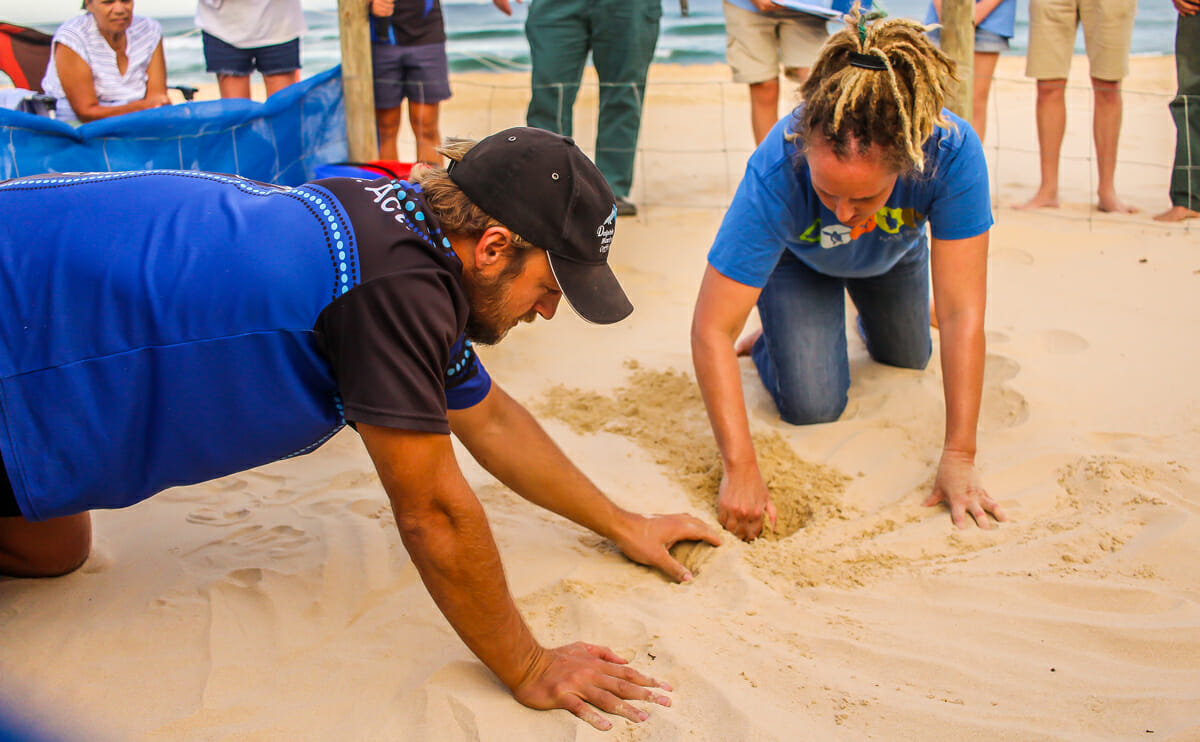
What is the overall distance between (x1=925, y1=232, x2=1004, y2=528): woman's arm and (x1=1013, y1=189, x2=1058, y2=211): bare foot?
276cm

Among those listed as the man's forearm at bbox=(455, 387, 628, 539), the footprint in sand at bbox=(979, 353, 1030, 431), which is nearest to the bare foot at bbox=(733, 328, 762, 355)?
the footprint in sand at bbox=(979, 353, 1030, 431)

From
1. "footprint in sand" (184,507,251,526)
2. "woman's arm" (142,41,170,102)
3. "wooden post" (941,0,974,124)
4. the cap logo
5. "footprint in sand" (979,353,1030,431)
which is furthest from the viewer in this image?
"woman's arm" (142,41,170,102)

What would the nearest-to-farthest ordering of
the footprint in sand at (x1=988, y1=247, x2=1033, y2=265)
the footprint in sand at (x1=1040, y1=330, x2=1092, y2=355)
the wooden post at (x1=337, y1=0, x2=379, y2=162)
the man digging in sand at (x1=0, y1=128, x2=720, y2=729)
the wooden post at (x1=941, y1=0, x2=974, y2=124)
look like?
the man digging in sand at (x1=0, y1=128, x2=720, y2=729) → the footprint in sand at (x1=1040, y1=330, x2=1092, y2=355) → the wooden post at (x1=941, y1=0, x2=974, y2=124) → the wooden post at (x1=337, y1=0, x2=379, y2=162) → the footprint in sand at (x1=988, y1=247, x2=1033, y2=265)

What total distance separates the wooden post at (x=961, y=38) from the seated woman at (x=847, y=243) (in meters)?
1.13

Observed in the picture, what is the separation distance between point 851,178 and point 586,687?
49.3 inches

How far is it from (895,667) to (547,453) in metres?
0.87

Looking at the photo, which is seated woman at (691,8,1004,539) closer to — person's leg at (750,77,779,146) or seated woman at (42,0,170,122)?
person's leg at (750,77,779,146)

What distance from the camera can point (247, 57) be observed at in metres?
4.82

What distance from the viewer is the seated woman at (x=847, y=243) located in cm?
214

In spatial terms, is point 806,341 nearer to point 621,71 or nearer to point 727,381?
point 727,381

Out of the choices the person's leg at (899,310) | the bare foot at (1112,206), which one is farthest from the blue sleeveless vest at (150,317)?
the bare foot at (1112,206)

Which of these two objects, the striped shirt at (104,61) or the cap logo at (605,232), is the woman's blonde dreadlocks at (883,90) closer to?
the cap logo at (605,232)

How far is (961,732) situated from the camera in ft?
5.46

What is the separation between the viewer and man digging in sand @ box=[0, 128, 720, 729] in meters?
1.53
